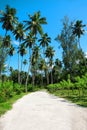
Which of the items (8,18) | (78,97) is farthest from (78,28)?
(78,97)

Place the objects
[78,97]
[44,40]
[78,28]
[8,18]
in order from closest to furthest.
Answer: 1. [78,97]
2. [8,18]
3. [78,28]
4. [44,40]

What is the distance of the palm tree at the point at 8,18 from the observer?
4876cm

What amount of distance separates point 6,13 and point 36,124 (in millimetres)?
41190

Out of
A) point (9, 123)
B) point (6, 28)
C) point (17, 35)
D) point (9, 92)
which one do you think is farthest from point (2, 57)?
point (9, 123)

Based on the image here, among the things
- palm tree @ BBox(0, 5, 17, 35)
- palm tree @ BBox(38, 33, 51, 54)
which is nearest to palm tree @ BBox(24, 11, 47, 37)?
palm tree @ BBox(0, 5, 17, 35)

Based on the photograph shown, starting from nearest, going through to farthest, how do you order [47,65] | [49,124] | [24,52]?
1. [49,124]
2. [24,52]
3. [47,65]

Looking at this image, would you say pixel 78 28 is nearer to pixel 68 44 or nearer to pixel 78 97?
pixel 68 44

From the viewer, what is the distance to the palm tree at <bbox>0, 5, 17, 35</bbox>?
160 ft

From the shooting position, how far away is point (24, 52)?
70.2 meters

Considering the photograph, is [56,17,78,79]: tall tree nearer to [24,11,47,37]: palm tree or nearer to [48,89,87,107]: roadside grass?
[24,11,47,37]: palm tree

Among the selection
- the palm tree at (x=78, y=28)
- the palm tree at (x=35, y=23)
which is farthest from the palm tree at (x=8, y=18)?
the palm tree at (x=78, y=28)

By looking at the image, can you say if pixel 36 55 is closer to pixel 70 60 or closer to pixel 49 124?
pixel 70 60

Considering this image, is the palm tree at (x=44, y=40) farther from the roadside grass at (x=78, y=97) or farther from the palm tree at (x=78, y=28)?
the roadside grass at (x=78, y=97)

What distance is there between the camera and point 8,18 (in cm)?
4872
